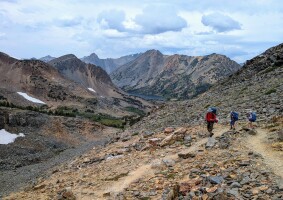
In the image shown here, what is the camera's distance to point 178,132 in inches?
1407

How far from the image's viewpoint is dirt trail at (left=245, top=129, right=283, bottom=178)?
21.4 m

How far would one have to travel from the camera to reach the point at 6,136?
288 feet

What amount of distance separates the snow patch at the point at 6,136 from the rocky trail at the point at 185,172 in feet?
175

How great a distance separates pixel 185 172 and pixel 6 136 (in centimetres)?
7245

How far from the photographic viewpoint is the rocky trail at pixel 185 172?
1888cm

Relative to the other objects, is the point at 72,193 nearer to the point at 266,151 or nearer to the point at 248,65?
the point at 266,151

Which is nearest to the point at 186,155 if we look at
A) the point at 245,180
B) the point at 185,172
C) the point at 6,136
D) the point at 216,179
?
the point at 185,172

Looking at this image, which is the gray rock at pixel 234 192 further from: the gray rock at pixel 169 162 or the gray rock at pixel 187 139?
the gray rock at pixel 187 139

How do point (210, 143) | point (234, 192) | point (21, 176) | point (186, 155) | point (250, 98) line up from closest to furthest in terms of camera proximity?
point (234, 192) → point (186, 155) → point (210, 143) → point (250, 98) → point (21, 176)

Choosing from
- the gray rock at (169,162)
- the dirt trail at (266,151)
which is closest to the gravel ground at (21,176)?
the gray rock at (169,162)

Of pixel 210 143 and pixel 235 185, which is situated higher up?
pixel 210 143

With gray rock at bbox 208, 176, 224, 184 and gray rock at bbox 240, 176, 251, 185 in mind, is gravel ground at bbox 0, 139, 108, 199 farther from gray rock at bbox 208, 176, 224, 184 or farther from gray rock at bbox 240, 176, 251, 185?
gray rock at bbox 240, 176, 251, 185

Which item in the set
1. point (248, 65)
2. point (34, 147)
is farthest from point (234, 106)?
point (34, 147)

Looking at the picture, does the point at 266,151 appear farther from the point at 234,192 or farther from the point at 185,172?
the point at 234,192
